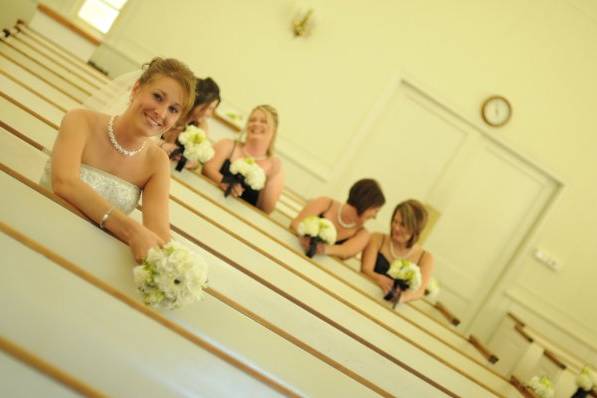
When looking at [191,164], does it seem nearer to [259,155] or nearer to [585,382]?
[259,155]

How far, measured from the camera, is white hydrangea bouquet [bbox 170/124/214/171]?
12.1 feet

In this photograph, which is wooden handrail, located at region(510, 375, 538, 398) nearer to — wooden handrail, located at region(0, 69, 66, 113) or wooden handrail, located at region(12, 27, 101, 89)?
wooden handrail, located at region(0, 69, 66, 113)

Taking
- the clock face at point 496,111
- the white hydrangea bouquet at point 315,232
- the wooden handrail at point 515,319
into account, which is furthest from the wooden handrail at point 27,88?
the wooden handrail at point 515,319

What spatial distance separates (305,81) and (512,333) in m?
3.92

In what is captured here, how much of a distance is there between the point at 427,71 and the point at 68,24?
4224mm

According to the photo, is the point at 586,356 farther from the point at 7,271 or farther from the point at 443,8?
the point at 7,271

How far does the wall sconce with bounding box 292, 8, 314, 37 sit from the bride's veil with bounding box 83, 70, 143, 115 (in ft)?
13.3

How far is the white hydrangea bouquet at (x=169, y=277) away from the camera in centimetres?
157

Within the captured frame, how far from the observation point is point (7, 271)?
1.33m

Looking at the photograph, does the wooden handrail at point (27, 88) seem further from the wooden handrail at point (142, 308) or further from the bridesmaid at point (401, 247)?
the bridesmaid at point (401, 247)

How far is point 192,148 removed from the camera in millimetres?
3678

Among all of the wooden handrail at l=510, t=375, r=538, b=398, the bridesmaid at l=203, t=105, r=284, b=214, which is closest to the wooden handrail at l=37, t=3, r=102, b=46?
the bridesmaid at l=203, t=105, r=284, b=214

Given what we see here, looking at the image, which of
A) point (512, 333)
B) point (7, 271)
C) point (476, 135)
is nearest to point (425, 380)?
point (7, 271)

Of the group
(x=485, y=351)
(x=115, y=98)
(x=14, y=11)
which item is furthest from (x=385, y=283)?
(x=14, y=11)
